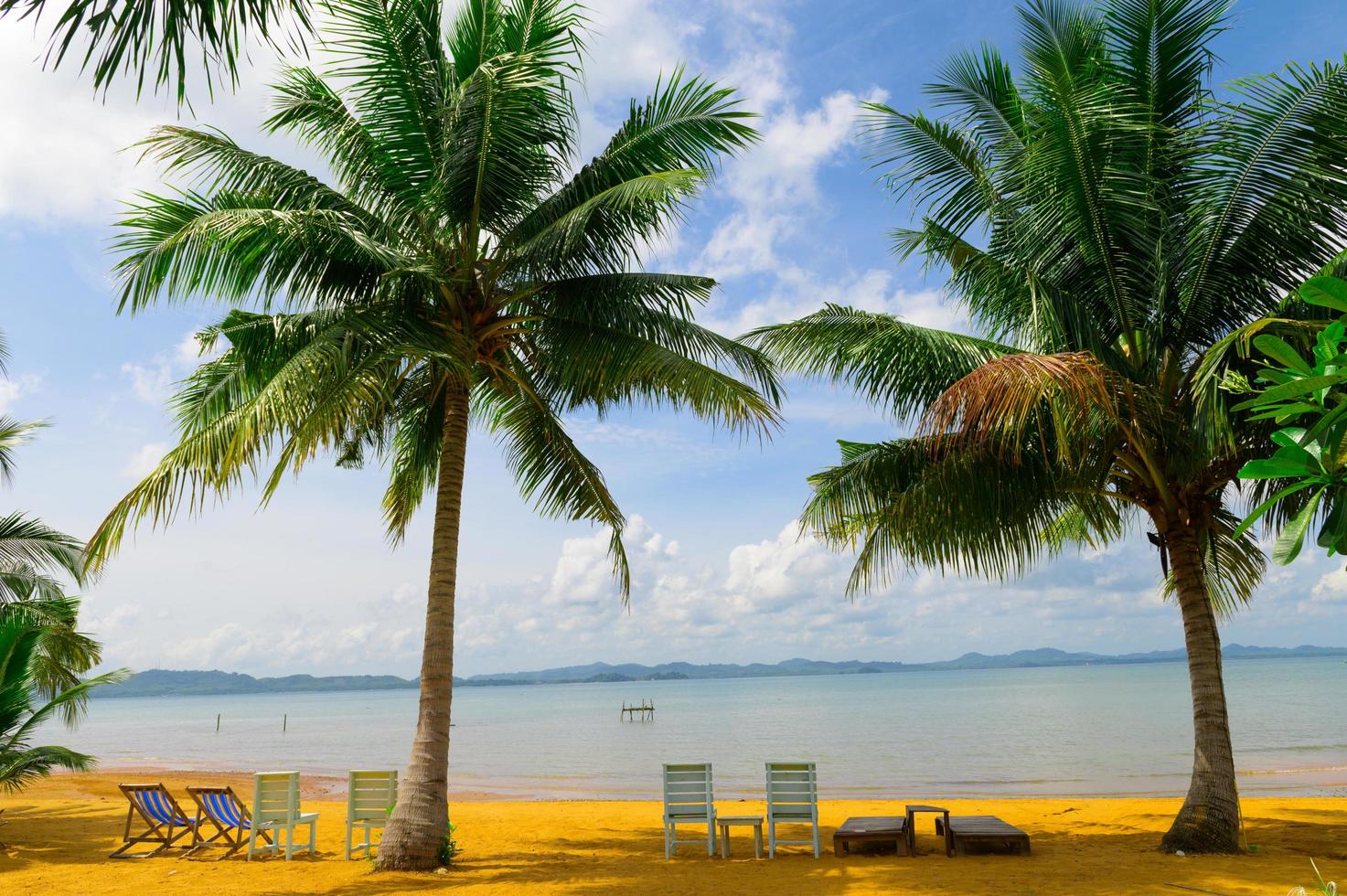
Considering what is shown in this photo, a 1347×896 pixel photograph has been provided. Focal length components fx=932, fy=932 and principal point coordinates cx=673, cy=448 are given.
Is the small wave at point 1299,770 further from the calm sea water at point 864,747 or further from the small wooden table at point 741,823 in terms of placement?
the small wooden table at point 741,823

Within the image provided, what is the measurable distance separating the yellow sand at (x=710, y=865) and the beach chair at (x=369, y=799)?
453mm

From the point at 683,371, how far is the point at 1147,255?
4.76m

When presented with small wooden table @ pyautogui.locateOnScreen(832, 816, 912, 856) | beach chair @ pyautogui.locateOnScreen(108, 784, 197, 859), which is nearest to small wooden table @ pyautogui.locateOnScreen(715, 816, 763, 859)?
small wooden table @ pyautogui.locateOnScreen(832, 816, 912, 856)

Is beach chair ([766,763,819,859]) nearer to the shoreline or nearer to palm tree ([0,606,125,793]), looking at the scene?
palm tree ([0,606,125,793])

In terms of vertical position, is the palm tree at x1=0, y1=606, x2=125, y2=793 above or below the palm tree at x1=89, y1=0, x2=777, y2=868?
below

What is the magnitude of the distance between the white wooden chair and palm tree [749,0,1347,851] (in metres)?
6.32

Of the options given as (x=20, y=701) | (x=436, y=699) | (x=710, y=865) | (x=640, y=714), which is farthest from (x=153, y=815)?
(x=640, y=714)

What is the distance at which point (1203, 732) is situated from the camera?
9266mm

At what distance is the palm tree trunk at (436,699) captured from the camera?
8.88 m

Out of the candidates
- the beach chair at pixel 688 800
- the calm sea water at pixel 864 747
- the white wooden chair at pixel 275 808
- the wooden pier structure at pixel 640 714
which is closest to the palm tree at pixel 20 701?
the white wooden chair at pixel 275 808

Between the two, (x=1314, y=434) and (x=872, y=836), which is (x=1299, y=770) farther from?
(x=1314, y=434)

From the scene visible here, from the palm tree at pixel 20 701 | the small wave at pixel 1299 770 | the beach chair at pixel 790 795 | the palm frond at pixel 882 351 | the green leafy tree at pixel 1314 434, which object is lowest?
the small wave at pixel 1299 770

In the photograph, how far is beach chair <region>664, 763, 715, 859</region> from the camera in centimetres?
973

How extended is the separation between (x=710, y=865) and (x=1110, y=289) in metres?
7.05
